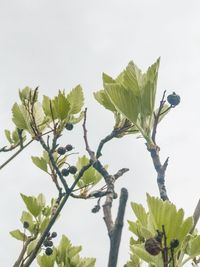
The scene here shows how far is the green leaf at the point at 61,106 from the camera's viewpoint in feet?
12.1

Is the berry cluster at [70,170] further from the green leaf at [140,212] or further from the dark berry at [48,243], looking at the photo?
the green leaf at [140,212]

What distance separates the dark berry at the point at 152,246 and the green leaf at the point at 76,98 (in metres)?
2.10

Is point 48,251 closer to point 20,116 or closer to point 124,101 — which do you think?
point 20,116

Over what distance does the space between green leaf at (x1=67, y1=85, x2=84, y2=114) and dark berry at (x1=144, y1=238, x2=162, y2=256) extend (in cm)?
210

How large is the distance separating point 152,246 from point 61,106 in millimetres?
1914

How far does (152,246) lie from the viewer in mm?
1998

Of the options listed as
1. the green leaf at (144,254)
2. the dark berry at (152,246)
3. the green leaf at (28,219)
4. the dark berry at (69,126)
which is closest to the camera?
the dark berry at (152,246)

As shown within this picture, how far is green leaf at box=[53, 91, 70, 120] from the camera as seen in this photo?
3.70m

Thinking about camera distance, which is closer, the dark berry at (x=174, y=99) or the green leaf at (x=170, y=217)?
the green leaf at (x=170, y=217)

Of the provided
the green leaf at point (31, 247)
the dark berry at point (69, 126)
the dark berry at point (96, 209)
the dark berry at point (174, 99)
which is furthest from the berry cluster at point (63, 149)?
the dark berry at point (96, 209)

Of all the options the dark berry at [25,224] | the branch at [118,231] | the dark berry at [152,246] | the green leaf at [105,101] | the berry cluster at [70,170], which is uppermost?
the green leaf at [105,101]

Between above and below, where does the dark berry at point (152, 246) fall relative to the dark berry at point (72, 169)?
below

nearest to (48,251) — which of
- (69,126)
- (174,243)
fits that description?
(69,126)

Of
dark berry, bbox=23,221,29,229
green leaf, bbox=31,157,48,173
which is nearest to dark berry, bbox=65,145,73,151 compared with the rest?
green leaf, bbox=31,157,48,173
